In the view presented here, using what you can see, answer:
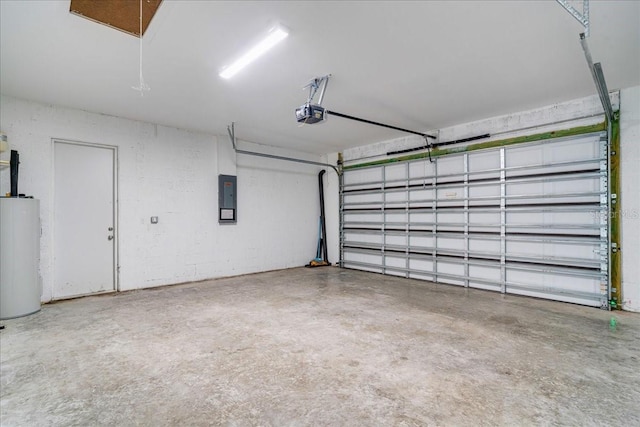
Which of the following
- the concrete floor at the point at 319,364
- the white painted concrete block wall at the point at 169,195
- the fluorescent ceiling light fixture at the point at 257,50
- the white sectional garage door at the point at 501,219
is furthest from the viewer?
the white painted concrete block wall at the point at 169,195

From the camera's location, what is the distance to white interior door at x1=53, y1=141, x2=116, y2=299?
15.1ft

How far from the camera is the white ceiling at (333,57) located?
250 cm

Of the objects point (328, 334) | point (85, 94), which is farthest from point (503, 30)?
point (85, 94)

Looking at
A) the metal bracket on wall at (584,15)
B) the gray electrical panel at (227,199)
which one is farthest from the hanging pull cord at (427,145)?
the gray electrical panel at (227,199)

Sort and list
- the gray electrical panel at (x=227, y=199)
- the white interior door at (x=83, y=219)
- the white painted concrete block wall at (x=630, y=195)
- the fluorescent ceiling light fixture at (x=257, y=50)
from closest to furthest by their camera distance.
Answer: the fluorescent ceiling light fixture at (x=257, y=50) < the white painted concrete block wall at (x=630, y=195) < the white interior door at (x=83, y=219) < the gray electrical panel at (x=227, y=199)

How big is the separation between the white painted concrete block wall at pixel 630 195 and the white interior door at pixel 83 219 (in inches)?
298

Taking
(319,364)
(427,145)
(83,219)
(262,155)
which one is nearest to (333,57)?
(319,364)

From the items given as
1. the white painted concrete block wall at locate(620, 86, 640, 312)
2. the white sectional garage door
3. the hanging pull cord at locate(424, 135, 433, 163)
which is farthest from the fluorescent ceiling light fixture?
the white painted concrete block wall at locate(620, 86, 640, 312)

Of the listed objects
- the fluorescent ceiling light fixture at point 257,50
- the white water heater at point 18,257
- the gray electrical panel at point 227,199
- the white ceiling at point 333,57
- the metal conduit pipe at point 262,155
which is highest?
the white ceiling at point 333,57

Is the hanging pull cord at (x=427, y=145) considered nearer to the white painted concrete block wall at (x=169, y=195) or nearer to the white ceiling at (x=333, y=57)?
the white ceiling at (x=333, y=57)

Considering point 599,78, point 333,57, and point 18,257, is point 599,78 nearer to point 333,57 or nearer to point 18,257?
point 333,57

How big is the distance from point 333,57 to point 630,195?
4254 mm

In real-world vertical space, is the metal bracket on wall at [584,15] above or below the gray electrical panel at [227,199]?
above

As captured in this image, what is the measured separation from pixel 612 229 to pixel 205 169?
22.0ft
